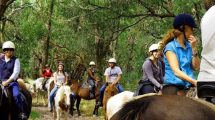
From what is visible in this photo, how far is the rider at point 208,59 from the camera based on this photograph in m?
3.61

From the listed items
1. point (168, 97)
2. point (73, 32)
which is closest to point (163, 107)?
point (168, 97)

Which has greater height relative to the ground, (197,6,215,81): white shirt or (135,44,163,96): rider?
(197,6,215,81): white shirt

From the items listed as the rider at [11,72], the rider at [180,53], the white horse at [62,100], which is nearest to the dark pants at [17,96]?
the rider at [11,72]

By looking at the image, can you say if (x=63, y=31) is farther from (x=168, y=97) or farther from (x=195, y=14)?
(x=168, y=97)

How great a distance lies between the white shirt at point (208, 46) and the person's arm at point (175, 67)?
433 millimetres

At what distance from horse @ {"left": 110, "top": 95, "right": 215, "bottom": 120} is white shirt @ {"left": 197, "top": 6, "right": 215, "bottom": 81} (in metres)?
0.23

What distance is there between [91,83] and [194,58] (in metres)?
18.0

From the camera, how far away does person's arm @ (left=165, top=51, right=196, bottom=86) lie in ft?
13.6

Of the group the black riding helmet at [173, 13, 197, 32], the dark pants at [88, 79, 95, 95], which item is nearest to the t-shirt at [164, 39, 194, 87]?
the black riding helmet at [173, 13, 197, 32]

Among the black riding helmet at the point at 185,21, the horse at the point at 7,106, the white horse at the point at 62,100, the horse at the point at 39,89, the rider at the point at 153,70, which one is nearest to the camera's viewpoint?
the black riding helmet at the point at 185,21

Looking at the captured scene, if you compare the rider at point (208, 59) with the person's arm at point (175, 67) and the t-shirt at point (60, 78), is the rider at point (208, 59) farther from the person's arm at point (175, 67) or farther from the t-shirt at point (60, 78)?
the t-shirt at point (60, 78)

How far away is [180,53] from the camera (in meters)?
4.41

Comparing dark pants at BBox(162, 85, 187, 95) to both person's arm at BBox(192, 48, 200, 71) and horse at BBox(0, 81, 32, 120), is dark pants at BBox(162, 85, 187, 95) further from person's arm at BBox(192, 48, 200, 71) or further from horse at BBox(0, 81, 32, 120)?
horse at BBox(0, 81, 32, 120)

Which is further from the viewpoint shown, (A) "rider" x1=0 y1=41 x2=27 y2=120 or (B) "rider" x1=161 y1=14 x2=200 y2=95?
(A) "rider" x1=0 y1=41 x2=27 y2=120
